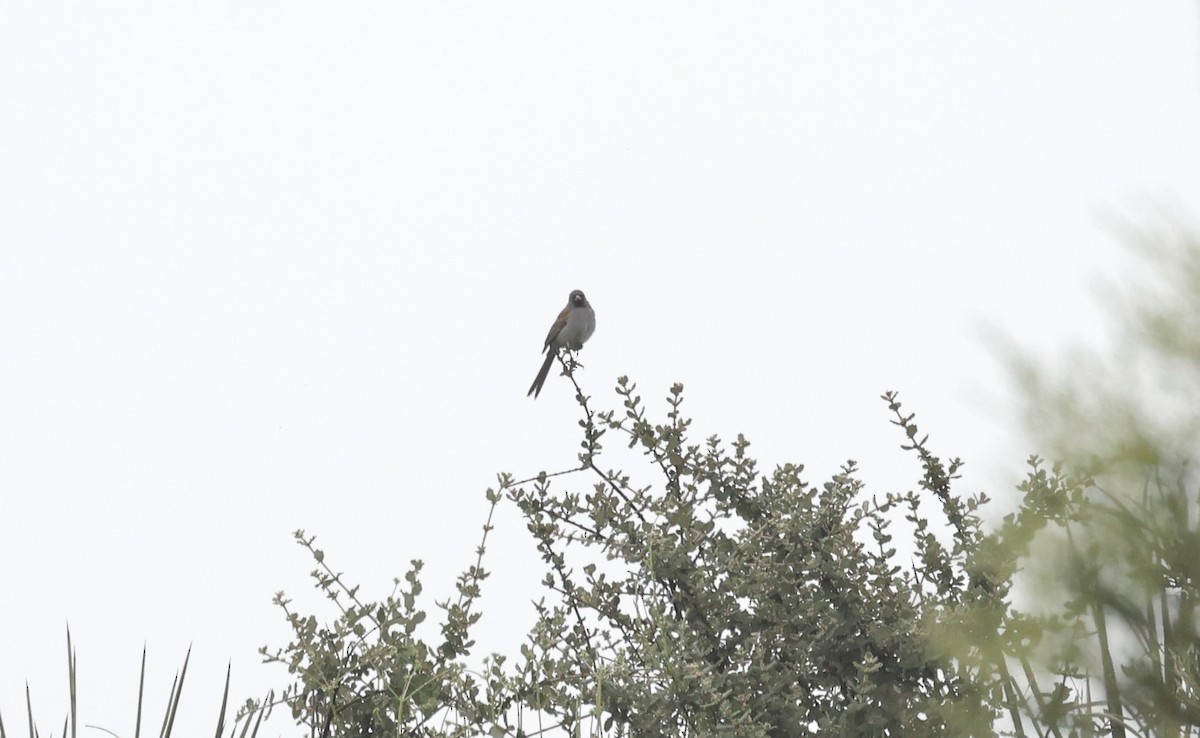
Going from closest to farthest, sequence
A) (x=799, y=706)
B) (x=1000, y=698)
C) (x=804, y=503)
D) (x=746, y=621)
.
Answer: (x=1000, y=698)
(x=799, y=706)
(x=746, y=621)
(x=804, y=503)

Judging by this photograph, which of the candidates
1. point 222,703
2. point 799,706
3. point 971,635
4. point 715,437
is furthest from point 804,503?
point 222,703

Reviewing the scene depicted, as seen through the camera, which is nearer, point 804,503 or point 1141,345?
point 1141,345

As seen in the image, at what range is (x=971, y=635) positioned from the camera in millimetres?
3727

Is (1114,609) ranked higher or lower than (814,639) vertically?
lower

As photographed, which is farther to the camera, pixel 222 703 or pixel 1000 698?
pixel 222 703

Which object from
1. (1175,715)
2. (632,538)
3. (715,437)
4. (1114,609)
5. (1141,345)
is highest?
(715,437)

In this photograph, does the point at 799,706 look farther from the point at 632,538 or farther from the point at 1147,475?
the point at 1147,475

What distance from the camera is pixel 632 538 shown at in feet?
15.3

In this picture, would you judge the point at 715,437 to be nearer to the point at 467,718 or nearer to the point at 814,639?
the point at 814,639

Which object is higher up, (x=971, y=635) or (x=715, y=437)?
(x=715, y=437)

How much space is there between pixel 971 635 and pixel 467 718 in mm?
1656

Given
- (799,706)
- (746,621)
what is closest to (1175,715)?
(799,706)

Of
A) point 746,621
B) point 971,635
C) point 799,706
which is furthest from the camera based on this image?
point 746,621

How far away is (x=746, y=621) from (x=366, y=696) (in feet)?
4.29
